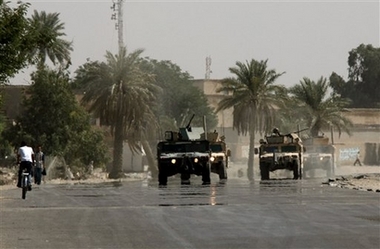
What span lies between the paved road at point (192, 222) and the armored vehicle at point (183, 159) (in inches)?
593

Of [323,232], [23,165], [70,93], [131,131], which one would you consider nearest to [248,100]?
[131,131]

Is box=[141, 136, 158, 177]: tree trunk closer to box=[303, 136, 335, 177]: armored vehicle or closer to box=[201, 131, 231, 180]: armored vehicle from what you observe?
box=[303, 136, 335, 177]: armored vehicle

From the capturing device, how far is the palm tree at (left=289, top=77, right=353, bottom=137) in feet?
235

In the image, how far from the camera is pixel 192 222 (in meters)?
18.0

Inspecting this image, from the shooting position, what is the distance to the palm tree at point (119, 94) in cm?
5866

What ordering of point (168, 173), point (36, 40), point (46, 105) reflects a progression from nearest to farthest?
point (36, 40) < point (168, 173) < point (46, 105)

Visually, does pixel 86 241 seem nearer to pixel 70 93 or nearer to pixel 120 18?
pixel 70 93

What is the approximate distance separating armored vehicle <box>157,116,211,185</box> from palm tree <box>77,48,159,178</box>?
54.0ft

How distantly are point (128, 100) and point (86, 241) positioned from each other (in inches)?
1738

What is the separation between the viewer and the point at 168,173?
4200cm

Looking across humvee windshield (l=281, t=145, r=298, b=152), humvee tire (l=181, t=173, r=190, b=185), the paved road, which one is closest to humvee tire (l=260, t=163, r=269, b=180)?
humvee windshield (l=281, t=145, r=298, b=152)

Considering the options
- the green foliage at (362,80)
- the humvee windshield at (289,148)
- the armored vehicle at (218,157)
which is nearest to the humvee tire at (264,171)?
the humvee windshield at (289,148)

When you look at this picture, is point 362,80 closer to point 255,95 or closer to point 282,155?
point 255,95

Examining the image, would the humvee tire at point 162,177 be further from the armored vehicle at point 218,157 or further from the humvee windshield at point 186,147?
the armored vehicle at point 218,157
